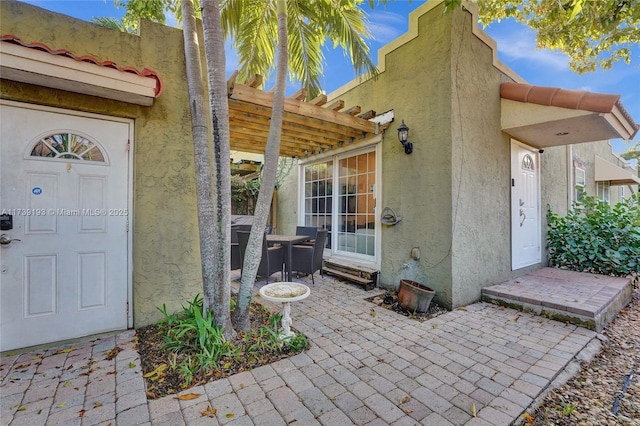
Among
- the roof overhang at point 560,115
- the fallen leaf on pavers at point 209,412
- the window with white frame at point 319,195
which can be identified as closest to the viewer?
the fallen leaf on pavers at point 209,412

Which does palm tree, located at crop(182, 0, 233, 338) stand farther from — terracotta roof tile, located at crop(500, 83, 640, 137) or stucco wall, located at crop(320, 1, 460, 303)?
terracotta roof tile, located at crop(500, 83, 640, 137)

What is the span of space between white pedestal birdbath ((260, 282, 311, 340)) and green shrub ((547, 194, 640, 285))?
6.00m

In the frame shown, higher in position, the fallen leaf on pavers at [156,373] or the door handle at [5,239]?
the door handle at [5,239]

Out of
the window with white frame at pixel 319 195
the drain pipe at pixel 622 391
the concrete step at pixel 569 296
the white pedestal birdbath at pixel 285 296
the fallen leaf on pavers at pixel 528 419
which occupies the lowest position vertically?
the drain pipe at pixel 622 391

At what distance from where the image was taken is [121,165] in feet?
10.1

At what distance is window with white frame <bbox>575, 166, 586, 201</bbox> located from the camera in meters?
7.47

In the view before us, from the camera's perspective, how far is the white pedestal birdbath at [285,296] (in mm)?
Answer: 2805

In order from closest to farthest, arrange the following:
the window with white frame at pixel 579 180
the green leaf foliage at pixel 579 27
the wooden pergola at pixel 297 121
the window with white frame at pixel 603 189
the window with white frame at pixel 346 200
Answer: the wooden pergola at pixel 297 121 → the green leaf foliage at pixel 579 27 → the window with white frame at pixel 346 200 → the window with white frame at pixel 579 180 → the window with white frame at pixel 603 189

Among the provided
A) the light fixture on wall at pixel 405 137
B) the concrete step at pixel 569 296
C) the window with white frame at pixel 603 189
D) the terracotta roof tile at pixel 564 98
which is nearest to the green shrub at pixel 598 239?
the concrete step at pixel 569 296

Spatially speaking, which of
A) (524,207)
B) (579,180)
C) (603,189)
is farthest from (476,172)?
(603,189)

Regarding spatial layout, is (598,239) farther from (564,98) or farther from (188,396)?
(188,396)

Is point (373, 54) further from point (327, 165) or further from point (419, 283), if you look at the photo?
point (419, 283)

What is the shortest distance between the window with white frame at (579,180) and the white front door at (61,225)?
9.91 m

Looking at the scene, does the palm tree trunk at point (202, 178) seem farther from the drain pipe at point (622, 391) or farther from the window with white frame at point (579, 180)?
the window with white frame at point (579, 180)
